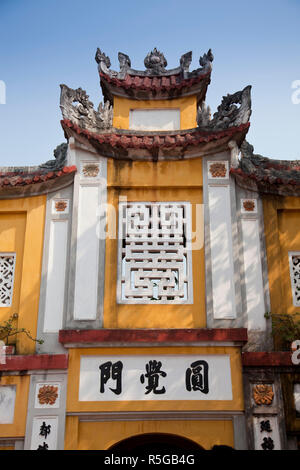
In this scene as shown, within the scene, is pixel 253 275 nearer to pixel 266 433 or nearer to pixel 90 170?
pixel 266 433

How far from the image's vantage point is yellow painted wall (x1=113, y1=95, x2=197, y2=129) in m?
10.4

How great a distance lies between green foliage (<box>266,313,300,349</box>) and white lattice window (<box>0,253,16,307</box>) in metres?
4.09

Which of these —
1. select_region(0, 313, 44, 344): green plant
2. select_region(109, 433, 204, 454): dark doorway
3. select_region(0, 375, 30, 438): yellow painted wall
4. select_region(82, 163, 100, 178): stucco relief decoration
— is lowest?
select_region(109, 433, 204, 454): dark doorway

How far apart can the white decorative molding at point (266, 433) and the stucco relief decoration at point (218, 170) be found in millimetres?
3903

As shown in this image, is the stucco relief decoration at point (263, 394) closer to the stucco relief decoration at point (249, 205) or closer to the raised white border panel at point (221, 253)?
the raised white border panel at point (221, 253)

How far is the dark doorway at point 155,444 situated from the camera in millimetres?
8048

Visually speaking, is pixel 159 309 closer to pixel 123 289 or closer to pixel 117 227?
pixel 123 289

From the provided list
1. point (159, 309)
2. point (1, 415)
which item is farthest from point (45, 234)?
point (1, 415)

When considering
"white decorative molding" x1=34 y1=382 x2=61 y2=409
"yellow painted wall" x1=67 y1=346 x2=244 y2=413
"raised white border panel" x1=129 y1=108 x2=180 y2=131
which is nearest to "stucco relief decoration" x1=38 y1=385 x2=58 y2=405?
"white decorative molding" x1=34 y1=382 x2=61 y2=409

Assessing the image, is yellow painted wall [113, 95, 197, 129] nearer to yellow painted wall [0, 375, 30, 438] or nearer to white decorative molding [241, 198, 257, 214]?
white decorative molding [241, 198, 257, 214]

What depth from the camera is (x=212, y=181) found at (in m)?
9.27

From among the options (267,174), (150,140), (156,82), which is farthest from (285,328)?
(156,82)

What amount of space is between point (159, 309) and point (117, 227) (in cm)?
154

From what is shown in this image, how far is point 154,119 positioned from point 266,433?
586cm
